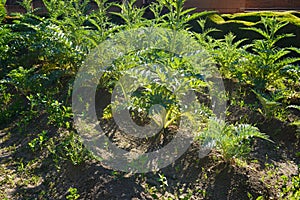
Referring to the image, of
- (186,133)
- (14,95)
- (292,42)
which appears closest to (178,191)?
(186,133)

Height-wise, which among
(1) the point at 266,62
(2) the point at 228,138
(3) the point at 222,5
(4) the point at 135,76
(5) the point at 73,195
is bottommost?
(5) the point at 73,195

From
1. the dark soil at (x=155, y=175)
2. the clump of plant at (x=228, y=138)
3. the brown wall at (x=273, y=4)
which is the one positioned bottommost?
the dark soil at (x=155, y=175)

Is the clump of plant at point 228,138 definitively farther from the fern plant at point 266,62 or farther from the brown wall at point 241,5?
the brown wall at point 241,5

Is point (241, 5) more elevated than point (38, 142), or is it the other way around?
point (241, 5)

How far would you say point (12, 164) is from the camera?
3301 mm

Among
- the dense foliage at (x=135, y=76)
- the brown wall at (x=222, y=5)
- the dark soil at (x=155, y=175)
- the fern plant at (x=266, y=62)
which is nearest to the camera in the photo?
the dark soil at (x=155, y=175)

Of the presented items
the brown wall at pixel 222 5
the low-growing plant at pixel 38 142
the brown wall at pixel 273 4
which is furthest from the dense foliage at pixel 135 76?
the brown wall at pixel 273 4

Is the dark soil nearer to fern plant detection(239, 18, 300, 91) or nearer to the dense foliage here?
the dense foliage

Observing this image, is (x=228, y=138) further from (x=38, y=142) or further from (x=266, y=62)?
(x=38, y=142)

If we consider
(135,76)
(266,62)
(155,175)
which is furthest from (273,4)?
(155,175)

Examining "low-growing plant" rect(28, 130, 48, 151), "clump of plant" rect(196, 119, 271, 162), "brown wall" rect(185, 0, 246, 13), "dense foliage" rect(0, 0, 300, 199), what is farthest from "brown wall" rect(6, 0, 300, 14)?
"low-growing plant" rect(28, 130, 48, 151)

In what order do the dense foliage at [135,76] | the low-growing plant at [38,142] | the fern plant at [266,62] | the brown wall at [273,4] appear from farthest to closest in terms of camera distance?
the brown wall at [273,4]
the fern plant at [266,62]
the low-growing plant at [38,142]
the dense foliage at [135,76]

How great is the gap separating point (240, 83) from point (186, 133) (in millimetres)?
1326

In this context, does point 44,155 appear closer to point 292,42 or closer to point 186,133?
point 186,133
